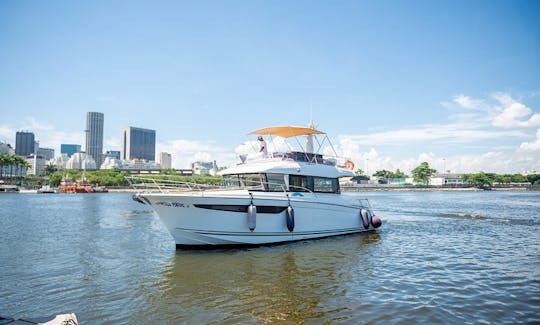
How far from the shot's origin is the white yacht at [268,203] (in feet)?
45.7

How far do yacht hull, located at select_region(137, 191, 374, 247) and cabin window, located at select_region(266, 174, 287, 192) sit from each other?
489mm

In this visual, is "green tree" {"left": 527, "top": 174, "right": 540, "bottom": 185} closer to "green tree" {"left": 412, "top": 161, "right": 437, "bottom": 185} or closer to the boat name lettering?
"green tree" {"left": 412, "top": 161, "right": 437, "bottom": 185}

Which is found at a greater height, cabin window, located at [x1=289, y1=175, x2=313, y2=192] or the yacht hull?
cabin window, located at [x1=289, y1=175, x2=313, y2=192]

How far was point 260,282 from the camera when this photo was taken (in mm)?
10703

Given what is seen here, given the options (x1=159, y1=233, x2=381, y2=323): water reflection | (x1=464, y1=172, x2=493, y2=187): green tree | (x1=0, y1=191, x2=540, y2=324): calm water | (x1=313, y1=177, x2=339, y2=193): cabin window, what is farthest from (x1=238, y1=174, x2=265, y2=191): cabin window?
(x1=464, y1=172, x2=493, y2=187): green tree

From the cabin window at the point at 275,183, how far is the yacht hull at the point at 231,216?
0.49m

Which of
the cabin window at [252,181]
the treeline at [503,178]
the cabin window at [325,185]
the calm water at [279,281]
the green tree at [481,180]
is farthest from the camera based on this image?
the treeline at [503,178]

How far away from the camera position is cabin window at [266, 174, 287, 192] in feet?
52.5

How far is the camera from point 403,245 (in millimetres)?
17047

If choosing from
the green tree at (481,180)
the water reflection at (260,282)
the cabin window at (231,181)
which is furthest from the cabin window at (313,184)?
the green tree at (481,180)

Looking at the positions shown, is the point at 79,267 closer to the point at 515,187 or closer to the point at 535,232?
the point at 535,232

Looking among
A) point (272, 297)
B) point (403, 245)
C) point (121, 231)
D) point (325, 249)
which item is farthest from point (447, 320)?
point (121, 231)

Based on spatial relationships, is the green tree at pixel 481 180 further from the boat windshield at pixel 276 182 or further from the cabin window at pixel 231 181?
the cabin window at pixel 231 181

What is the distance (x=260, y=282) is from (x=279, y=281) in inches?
23.5
